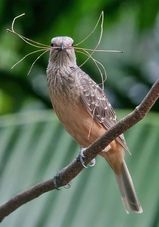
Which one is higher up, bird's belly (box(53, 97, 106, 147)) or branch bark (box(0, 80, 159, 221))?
branch bark (box(0, 80, 159, 221))

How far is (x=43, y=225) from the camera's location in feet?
13.5

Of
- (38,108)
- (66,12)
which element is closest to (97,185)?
(38,108)

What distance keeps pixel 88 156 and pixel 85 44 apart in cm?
313

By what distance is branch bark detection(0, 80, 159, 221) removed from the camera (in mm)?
2637

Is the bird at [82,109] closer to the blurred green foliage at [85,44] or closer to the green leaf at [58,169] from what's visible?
the green leaf at [58,169]

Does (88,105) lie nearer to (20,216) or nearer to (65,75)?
(65,75)

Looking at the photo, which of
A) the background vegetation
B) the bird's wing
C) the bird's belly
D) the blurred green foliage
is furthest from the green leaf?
the blurred green foliage

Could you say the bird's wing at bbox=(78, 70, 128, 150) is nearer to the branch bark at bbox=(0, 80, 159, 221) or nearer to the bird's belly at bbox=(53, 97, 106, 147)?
→ the bird's belly at bbox=(53, 97, 106, 147)

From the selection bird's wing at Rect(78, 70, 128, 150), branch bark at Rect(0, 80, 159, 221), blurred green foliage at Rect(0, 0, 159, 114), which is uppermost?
branch bark at Rect(0, 80, 159, 221)

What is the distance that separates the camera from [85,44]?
19.6 ft

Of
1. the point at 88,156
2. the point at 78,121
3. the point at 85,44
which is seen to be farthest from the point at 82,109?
the point at 85,44

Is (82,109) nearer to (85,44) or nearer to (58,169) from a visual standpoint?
(58,169)

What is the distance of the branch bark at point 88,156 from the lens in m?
2.64

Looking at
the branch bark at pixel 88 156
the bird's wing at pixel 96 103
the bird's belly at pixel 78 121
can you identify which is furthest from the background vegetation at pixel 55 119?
the branch bark at pixel 88 156
